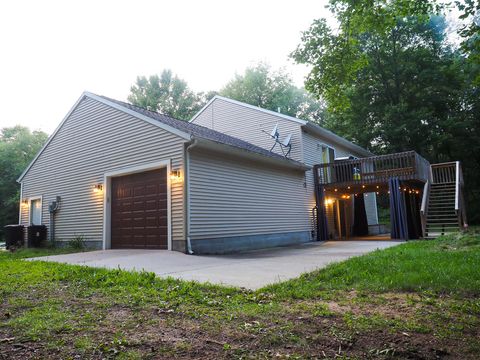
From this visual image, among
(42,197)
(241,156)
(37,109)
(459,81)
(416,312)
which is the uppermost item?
(37,109)

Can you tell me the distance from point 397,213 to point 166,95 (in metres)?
28.1

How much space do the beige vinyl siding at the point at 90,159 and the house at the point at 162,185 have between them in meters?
0.03

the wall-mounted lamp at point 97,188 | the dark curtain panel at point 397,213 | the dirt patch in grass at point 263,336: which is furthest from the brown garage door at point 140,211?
the dark curtain panel at point 397,213

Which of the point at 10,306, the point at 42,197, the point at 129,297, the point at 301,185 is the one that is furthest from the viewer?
the point at 301,185

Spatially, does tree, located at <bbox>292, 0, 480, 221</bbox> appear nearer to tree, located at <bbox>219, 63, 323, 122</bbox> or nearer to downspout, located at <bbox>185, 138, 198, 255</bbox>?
tree, located at <bbox>219, 63, 323, 122</bbox>

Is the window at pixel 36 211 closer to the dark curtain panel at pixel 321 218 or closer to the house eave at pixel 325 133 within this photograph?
the house eave at pixel 325 133

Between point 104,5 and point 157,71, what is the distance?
2919cm

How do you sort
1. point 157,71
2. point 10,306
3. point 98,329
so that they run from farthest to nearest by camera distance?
point 157,71
point 10,306
point 98,329

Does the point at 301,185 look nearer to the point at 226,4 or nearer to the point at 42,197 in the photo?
the point at 226,4

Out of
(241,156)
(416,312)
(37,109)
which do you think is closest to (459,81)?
(241,156)

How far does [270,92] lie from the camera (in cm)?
3372

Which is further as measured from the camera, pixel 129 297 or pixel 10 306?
pixel 129 297

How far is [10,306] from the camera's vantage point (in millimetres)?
3697

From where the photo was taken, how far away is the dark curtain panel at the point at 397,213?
1264 centimetres
